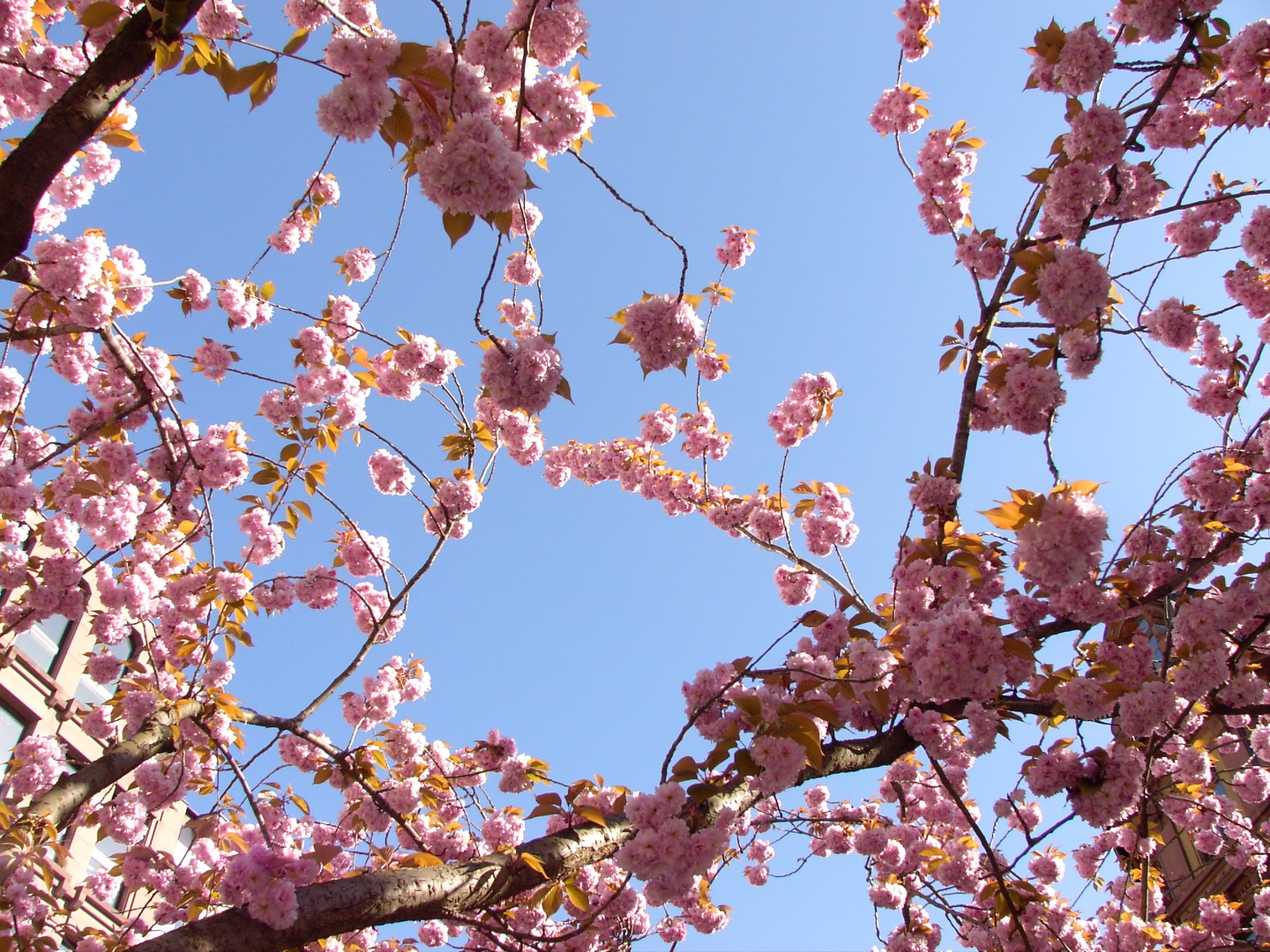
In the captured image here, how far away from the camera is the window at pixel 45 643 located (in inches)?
490

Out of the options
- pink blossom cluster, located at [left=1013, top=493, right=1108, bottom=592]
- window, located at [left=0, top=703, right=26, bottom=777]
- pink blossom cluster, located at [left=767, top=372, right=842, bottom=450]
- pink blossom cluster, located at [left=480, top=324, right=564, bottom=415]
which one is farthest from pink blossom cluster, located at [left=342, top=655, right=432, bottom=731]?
window, located at [left=0, top=703, right=26, bottom=777]

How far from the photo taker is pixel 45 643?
502 inches

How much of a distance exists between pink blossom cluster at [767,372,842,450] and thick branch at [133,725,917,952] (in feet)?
12.1

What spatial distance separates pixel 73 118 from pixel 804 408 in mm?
4857

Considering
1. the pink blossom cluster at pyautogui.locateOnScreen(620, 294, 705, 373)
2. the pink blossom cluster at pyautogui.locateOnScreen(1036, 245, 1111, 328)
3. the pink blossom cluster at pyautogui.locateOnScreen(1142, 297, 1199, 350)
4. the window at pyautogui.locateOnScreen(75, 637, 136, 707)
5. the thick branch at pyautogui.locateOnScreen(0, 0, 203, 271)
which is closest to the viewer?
the thick branch at pyautogui.locateOnScreen(0, 0, 203, 271)

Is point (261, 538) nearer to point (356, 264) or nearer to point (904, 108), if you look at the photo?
point (356, 264)

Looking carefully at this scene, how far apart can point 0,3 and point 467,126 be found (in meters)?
2.87

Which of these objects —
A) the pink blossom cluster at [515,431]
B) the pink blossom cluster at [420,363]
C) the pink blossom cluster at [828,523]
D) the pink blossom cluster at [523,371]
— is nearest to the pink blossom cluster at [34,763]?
the pink blossom cluster at [420,363]

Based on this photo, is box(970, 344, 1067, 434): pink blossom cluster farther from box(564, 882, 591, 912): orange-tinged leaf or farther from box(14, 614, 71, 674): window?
box(14, 614, 71, 674): window

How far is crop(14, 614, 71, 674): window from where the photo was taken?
12.4 m

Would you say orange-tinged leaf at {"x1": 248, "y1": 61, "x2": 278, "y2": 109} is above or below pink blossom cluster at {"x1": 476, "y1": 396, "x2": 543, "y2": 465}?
below

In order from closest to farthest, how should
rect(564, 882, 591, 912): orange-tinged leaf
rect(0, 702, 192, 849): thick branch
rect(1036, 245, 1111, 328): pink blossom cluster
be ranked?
rect(564, 882, 591, 912): orange-tinged leaf < rect(1036, 245, 1111, 328): pink blossom cluster < rect(0, 702, 192, 849): thick branch

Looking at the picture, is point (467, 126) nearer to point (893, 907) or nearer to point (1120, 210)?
point (1120, 210)

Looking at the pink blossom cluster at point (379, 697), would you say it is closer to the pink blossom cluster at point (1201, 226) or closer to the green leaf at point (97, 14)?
the green leaf at point (97, 14)
